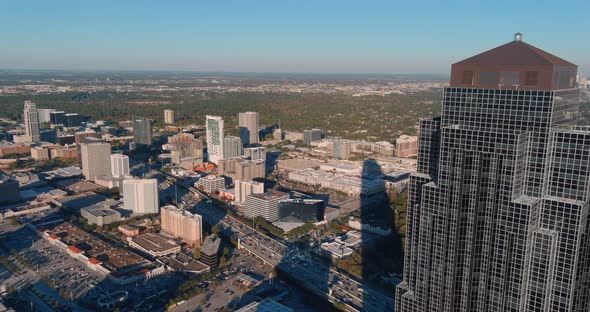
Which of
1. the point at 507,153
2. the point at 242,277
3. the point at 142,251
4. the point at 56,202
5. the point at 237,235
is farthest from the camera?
the point at 56,202

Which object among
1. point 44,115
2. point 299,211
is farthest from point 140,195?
point 44,115

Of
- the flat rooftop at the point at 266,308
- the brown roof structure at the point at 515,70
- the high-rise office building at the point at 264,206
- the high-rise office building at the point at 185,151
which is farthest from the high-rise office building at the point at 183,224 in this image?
the brown roof structure at the point at 515,70

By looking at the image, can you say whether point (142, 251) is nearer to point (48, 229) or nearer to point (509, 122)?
point (48, 229)

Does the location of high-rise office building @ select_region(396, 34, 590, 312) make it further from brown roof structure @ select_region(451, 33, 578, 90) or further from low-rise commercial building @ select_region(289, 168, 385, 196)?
low-rise commercial building @ select_region(289, 168, 385, 196)

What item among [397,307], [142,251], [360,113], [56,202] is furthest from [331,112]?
[397,307]

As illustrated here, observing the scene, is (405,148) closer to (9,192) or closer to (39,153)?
(9,192)

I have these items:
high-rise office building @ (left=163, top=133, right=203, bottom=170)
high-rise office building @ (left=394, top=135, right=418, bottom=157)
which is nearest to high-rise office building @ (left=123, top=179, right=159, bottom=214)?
high-rise office building @ (left=163, top=133, right=203, bottom=170)
